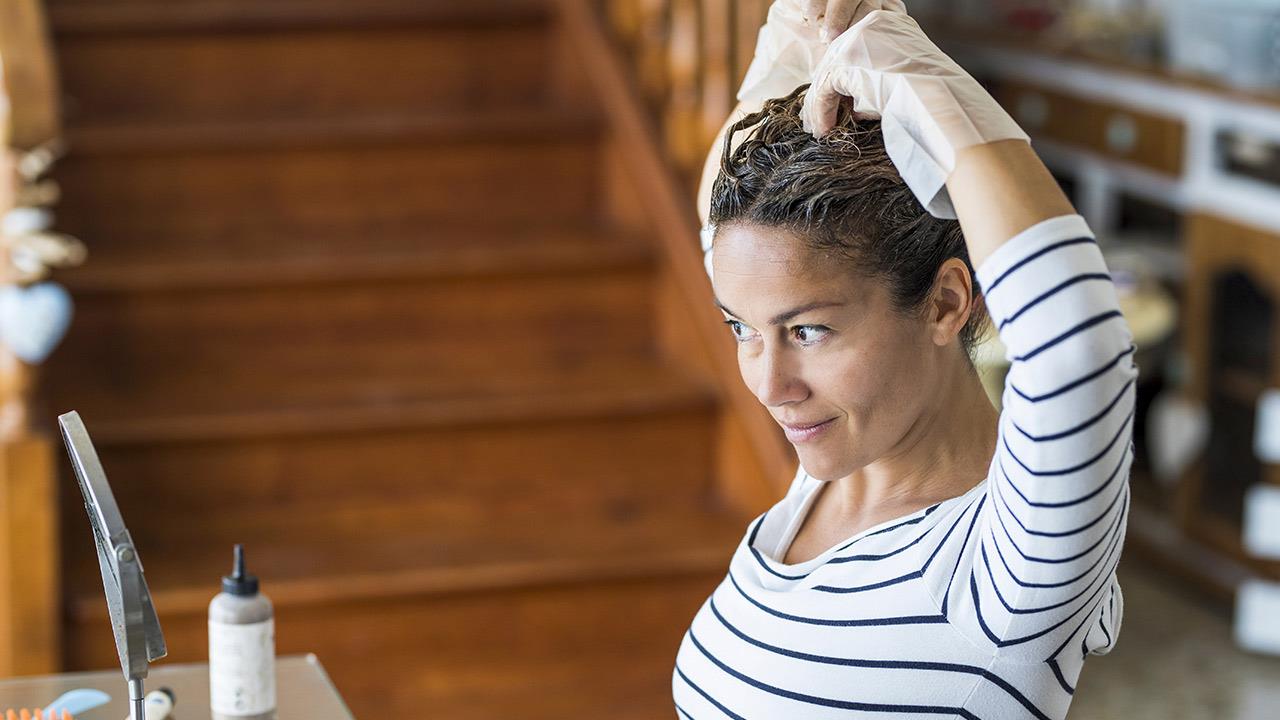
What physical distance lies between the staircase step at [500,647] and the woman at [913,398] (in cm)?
114

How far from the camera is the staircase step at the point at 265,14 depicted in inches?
113

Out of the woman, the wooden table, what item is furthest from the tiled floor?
the woman

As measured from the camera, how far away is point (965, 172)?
88cm

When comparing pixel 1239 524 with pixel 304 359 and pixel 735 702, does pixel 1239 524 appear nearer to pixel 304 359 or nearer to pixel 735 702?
pixel 304 359

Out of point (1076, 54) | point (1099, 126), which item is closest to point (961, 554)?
point (1099, 126)

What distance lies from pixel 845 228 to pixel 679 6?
158cm

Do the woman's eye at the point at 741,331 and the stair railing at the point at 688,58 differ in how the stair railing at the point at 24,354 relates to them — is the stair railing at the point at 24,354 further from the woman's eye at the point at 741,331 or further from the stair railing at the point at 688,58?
the woman's eye at the point at 741,331

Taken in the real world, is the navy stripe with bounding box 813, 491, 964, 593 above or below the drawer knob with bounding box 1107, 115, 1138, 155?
above

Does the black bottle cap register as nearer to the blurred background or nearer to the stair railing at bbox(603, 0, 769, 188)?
the blurred background

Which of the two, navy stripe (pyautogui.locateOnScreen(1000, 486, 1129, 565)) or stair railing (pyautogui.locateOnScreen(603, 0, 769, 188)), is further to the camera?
stair railing (pyautogui.locateOnScreen(603, 0, 769, 188))

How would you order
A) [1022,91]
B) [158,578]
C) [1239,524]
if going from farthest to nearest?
[1022,91] < [1239,524] < [158,578]

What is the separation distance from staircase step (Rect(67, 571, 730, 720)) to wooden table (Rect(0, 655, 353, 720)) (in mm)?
765

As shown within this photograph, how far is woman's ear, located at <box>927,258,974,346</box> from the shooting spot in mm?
1042

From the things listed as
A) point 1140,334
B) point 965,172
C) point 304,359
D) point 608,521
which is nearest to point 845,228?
point 965,172
